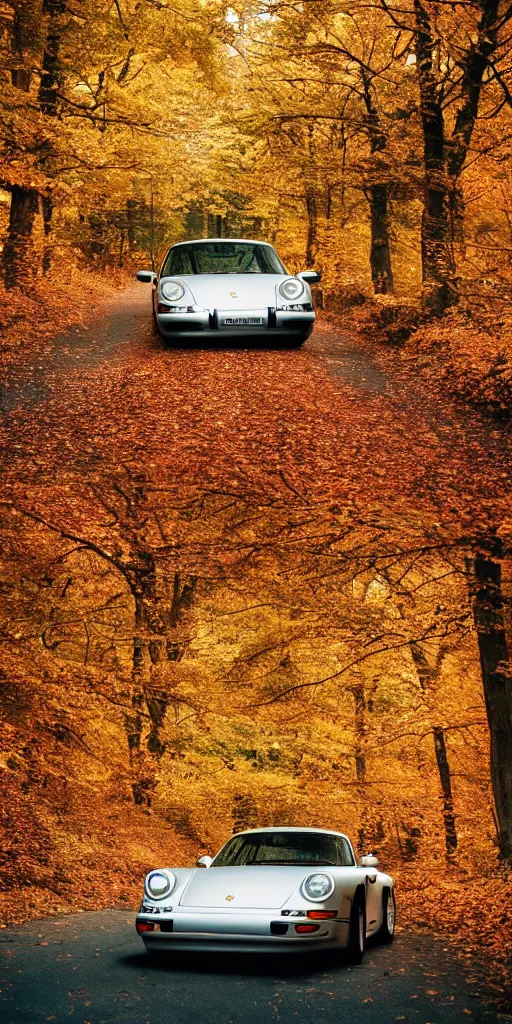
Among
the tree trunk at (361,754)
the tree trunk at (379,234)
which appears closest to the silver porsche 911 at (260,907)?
the tree trunk at (361,754)

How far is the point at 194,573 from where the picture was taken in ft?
A: 69.6

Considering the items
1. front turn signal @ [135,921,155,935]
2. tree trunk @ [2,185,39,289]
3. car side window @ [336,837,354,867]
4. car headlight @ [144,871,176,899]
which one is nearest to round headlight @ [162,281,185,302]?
car side window @ [336,837,354,867]

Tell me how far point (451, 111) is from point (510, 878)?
2625 centimetres

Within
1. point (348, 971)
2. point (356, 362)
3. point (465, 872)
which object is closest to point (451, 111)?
point (356, 362)

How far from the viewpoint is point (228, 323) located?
16.4 metres

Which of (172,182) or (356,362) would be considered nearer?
(356,362)

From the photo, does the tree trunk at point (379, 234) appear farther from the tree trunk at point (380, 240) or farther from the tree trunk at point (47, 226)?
the tree trunk at point (47, 226)

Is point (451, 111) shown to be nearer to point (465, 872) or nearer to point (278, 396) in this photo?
point (278, 396)

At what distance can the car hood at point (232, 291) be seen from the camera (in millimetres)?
16328

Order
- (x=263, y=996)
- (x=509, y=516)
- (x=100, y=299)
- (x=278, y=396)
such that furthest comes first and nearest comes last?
1. (x=100, y=299)
2. (x=278, y=396)
3. (x=509, y=516)
4. (x=263, y=996)

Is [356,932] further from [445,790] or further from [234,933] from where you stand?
[445,790]

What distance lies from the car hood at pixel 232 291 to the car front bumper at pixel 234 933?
1096 centimetres

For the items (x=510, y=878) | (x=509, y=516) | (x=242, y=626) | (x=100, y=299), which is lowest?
(x=510, y=878)

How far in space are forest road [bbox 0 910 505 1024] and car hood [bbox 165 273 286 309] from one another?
1043 centimetres
